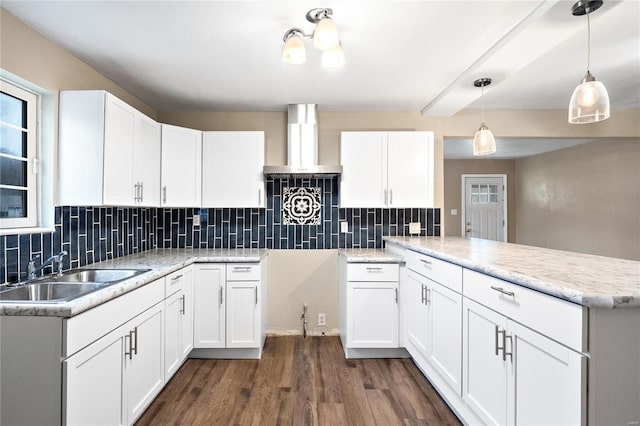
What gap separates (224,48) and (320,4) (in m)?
0.79

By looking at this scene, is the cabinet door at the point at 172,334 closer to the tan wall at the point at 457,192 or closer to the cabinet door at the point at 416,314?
the cabinet door at the point at 416,314

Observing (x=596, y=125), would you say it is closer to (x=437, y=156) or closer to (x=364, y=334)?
(x=437, y=156)

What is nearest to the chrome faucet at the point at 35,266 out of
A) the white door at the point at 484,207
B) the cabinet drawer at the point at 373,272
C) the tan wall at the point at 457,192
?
the cabinet drawer at the point at 373,272

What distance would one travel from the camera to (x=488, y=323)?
5.33 ft

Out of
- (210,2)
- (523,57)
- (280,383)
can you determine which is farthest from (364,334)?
(210,2)

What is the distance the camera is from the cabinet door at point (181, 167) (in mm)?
2891

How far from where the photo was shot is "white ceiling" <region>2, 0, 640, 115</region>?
1.73 m

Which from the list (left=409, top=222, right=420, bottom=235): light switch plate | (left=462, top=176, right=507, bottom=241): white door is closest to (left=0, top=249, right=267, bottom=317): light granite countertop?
Answer: (left=409, top=222, right=420, bottom=235): light switch plate

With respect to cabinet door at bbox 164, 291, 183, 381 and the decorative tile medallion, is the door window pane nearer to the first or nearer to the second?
cabinet door at bbox 164, 291, 183, 381

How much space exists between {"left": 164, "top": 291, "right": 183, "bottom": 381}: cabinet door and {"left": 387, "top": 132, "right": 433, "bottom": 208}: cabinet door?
81.9 inches

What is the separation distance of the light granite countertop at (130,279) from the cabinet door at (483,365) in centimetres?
174

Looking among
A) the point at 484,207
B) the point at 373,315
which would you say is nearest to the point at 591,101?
the point at 373,315

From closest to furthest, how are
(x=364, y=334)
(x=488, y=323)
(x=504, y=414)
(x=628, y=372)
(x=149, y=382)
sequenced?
(x=628, y=372)
(x=504, y=414)
(x=488, y=323)
(x=149, y=382)
(x=364, y=334)

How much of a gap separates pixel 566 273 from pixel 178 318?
8.01 feet
